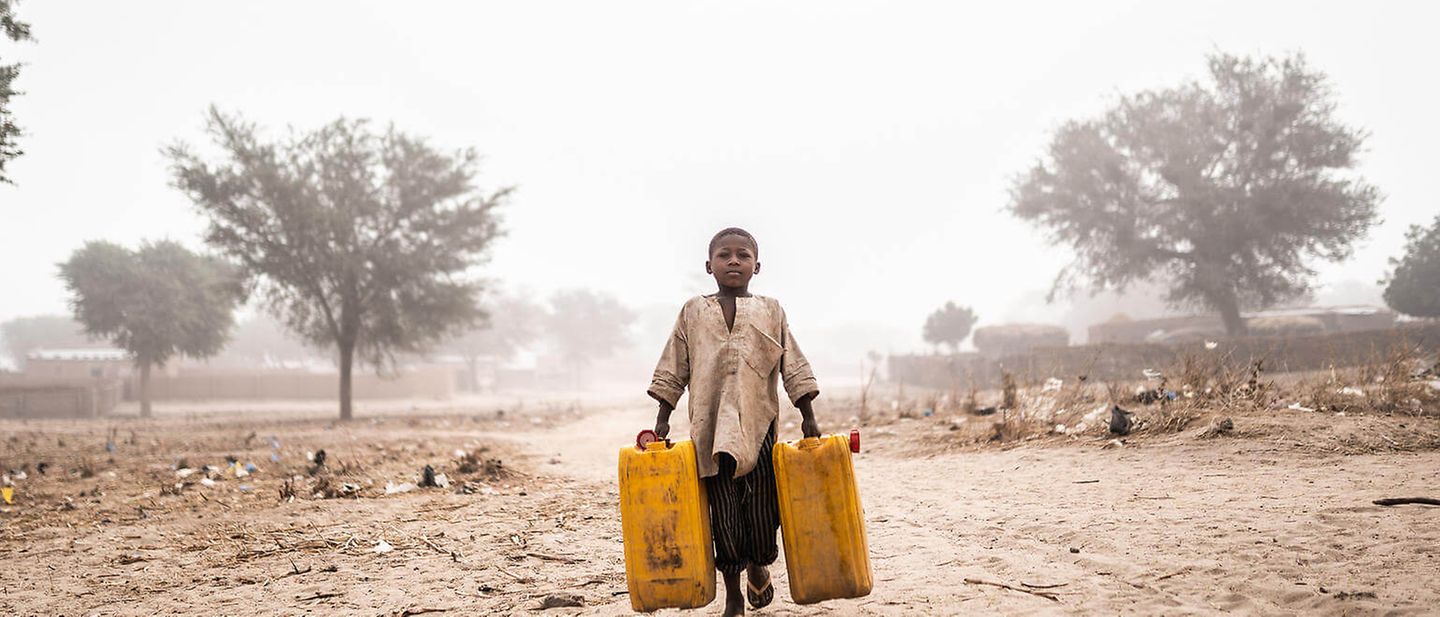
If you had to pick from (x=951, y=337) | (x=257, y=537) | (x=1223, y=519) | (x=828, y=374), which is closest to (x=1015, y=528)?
(x=1223, y=519)

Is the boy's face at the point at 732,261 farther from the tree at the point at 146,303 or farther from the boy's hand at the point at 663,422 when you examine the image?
the tree at the point at 146,303

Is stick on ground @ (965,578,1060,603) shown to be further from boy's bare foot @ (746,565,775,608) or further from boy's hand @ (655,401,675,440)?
boy's hand @ (655,401,675,440)

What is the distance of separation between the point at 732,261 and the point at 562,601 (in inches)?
73.3

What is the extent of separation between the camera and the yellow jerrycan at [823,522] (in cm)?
275

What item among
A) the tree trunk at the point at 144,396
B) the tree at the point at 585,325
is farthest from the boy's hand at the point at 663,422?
the tree at the point at 585,325

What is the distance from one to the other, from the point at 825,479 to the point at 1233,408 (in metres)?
6.39

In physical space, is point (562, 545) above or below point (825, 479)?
below

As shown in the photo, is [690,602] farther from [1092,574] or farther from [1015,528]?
[1015,528]

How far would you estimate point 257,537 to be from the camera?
199 inches

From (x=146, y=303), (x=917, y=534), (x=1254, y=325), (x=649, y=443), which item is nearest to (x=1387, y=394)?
(x=917, y=534)

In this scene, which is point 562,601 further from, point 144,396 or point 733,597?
point 144,396

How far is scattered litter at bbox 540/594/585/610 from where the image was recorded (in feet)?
11.4

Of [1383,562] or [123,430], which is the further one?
[123,430]

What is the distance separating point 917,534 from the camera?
15.1 feet
